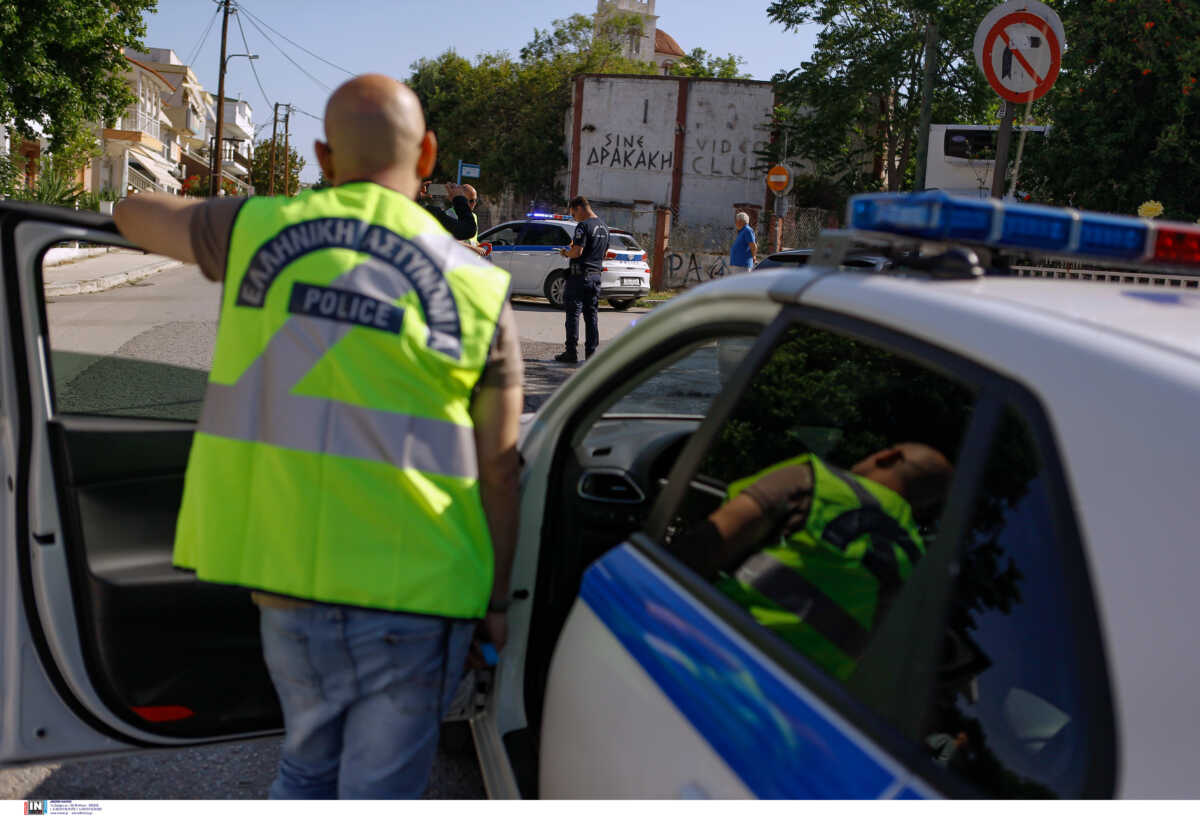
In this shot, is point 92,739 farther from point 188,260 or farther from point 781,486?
point 781,486

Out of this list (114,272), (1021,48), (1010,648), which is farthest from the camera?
(114,272)

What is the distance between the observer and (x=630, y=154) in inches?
1593

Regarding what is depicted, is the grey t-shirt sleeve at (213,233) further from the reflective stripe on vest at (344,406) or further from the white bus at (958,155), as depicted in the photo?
the white bus at (958,155)

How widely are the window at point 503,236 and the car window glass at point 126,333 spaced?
5.32 meters

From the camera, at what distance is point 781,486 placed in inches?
75.0

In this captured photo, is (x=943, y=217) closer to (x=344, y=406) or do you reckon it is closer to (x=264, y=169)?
(x=344, y=406)

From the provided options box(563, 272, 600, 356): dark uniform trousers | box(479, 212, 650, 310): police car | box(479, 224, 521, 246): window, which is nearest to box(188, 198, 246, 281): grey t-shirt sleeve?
box(563, 272, 600, 356): dark uniform trousers

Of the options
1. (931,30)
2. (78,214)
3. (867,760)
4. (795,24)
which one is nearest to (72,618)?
(78,214)

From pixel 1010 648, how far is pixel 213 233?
1.50 m

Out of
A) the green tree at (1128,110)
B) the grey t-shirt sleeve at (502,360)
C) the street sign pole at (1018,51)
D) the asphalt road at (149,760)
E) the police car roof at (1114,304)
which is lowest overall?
the asphalt road at (149,760)

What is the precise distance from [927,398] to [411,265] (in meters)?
1.04

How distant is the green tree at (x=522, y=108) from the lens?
44938mm

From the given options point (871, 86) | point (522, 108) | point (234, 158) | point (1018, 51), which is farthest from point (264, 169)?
point (1018, 51)

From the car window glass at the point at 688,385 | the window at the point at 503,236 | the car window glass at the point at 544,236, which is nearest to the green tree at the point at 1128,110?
the car window glass at the point at 544,236
